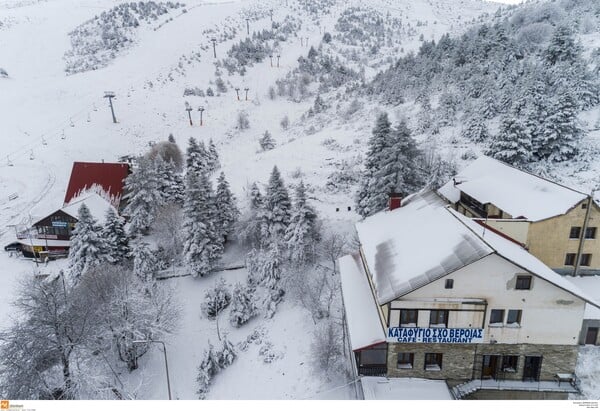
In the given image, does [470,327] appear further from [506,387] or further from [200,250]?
[200,250]

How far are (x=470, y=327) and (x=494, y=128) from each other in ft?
111

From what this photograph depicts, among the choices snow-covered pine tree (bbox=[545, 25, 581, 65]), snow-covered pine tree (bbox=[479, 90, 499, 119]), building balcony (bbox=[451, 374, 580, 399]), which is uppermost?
snow-covered pine tree (bbox=[545, 25, 581, 65])

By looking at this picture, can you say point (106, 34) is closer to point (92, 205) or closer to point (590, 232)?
point (92, 205)

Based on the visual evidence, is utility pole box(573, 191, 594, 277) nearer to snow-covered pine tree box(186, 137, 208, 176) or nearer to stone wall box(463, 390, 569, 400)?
stone wall box(463, 390, 569, 400)

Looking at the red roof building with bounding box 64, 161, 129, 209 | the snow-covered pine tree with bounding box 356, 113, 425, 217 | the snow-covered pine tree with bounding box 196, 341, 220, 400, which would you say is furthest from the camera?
the red roof building with bounding box 64, 161, 129, 209

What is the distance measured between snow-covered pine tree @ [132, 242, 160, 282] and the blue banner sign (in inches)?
876

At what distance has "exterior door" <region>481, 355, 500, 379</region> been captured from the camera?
1795cm

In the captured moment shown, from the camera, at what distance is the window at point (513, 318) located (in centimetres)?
1712

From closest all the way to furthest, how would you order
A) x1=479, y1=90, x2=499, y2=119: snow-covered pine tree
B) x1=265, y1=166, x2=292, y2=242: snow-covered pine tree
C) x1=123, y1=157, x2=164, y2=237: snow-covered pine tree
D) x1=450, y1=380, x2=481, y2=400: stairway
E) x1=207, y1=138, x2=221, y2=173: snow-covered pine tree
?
x1=450, y1=380, x2=481, y2=400: stairway → x1=265, y1=166, x2=292, y2=242: snow-covered pine tree → x1=123, y1=157, x2=164, y2=237: snow-covered pine tree → x1=479, y1=90, x2=499, y2=119: snow-covered pine tree → x1=207, y1=138, x2=221, y2=173: snow-covered pine tree

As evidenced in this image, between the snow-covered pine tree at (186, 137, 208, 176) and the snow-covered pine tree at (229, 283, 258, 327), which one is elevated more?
the snow-covered pine tree at (186, 137, 208, 176)

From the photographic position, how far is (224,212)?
3616 cm

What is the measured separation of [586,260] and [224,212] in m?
27.9

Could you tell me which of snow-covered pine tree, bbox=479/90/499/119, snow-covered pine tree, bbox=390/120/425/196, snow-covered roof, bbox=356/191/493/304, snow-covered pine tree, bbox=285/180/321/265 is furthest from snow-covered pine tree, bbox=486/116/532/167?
snow-covered pine tree, bbox=285/180/321/265

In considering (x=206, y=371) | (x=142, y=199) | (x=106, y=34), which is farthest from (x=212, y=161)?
(x=106, y=34)
